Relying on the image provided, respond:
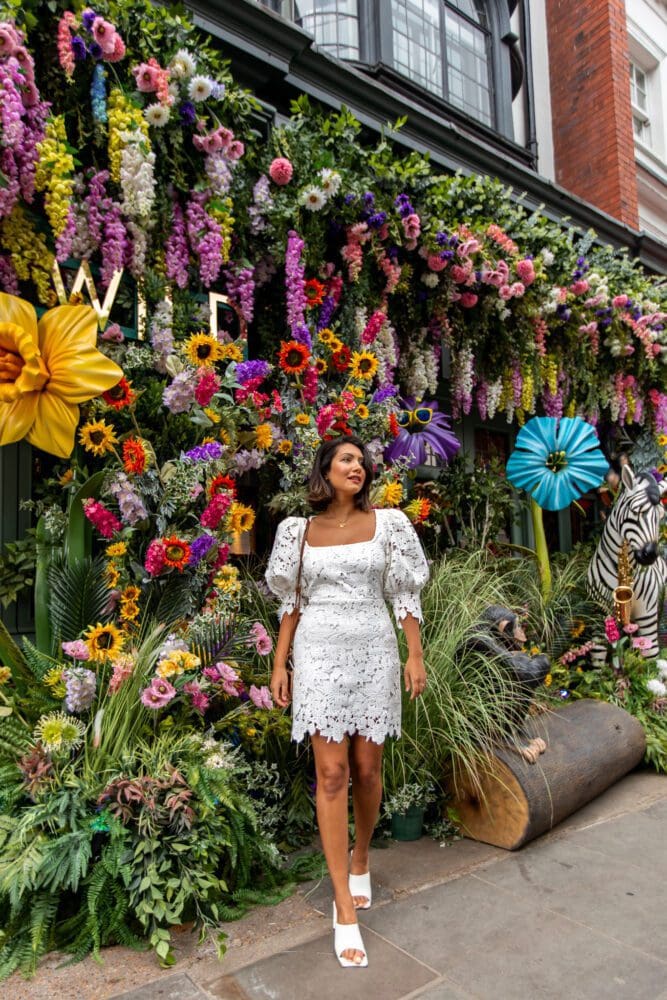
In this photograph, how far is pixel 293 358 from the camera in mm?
4277

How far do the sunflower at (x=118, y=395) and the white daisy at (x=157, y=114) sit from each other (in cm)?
141

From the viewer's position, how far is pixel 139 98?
3.66 meters

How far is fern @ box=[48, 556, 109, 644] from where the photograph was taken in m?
3.27

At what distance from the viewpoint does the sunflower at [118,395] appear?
344cm

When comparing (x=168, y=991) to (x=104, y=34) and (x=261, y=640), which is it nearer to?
(x=261, y=640)

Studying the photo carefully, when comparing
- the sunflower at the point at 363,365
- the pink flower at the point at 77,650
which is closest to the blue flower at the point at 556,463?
the sunflower at the point at 363,365

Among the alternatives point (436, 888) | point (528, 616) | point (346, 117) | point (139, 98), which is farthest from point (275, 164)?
point (436, 888)

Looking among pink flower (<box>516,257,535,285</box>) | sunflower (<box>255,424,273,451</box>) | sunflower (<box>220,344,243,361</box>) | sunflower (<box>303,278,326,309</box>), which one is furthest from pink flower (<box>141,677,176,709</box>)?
pink flower (<box>516,257,535,285</box>)

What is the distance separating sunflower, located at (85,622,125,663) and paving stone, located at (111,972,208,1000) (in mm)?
1200

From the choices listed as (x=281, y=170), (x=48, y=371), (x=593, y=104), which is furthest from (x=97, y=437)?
(x=593, y=104)

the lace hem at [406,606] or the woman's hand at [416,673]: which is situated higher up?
the lace hem at [406,606]

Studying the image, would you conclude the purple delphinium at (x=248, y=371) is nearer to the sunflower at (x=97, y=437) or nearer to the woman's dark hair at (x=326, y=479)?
the sunflower at (x=97, y=437)

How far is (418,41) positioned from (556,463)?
495 cm

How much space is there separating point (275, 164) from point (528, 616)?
366 cm
